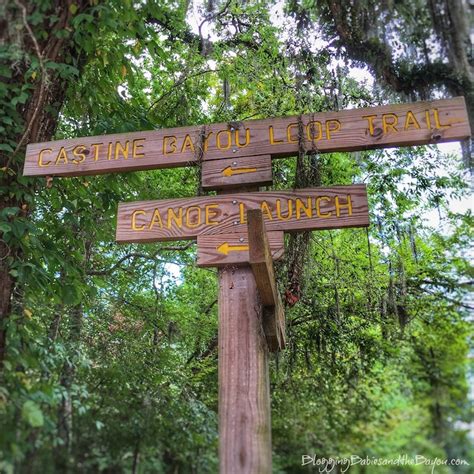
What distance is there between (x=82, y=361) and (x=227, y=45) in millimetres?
4734

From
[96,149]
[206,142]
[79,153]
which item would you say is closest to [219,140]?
[206,142]

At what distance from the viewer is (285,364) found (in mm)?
4645

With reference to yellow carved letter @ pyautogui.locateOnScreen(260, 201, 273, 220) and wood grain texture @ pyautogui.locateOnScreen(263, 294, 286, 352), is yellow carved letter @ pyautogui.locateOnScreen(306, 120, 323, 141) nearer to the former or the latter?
yellow carved letter @ pyautogui.locateOnScreen(260, 201, 273, 220)

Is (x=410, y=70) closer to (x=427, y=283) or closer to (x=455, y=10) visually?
(x=455, y=10)

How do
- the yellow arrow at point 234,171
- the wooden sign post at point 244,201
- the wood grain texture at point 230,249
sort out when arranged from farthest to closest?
the yellow arrow at point 234,171, the wood grain texture at point 230,249, the wooden sign post at point 244,201

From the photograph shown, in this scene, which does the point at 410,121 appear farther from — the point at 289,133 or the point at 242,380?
the point at 242,380

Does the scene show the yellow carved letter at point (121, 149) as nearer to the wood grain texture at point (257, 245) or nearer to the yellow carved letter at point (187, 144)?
the yellow carved letter at point (187, 144)

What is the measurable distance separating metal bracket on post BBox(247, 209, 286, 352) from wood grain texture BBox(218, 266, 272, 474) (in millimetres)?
68

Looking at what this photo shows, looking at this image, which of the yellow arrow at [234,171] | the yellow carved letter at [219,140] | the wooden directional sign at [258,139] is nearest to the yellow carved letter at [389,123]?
the wooden directional sign at [258,139]

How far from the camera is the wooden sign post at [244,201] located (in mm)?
2459

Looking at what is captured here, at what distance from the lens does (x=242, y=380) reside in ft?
8.02

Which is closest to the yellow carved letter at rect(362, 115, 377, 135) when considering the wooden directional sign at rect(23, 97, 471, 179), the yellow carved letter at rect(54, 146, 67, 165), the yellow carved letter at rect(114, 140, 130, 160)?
the wooden directional sign at rect(23, 97, 471, 179)

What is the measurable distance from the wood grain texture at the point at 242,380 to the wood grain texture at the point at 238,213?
0.97 feet

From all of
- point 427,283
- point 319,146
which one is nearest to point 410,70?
point 319,146
